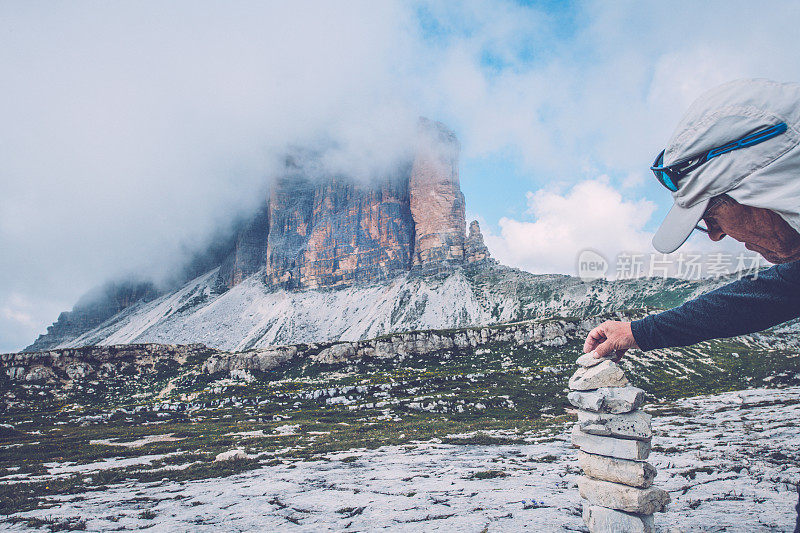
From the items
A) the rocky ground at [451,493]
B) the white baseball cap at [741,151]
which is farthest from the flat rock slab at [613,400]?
the white baseball cap at [741,151]

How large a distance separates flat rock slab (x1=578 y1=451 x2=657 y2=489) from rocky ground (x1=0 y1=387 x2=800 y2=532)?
1869 mm

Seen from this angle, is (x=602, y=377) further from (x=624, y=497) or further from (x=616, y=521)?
(x=616, y=521)

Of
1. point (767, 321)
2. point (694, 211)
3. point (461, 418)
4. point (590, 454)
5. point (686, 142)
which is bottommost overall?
point (461, 418)

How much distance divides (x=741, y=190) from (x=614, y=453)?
16.8 ft

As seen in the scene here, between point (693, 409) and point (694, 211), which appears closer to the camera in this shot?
point (694, 211)

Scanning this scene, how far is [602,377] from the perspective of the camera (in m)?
6.16

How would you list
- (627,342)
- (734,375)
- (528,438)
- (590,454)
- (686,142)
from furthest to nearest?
(734,375)
(528,438)
(590,454)
(627,342)
(686,142)

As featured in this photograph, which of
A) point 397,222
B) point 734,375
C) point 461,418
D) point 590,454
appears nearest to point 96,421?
point 461,418

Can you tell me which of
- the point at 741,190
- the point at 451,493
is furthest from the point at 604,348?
the point at 451,493

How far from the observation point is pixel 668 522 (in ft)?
23.4

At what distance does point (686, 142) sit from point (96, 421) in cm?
6695

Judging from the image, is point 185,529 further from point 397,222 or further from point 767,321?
point 397,222

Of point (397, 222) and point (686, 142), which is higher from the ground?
point (397, 222)

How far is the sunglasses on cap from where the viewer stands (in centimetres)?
212
